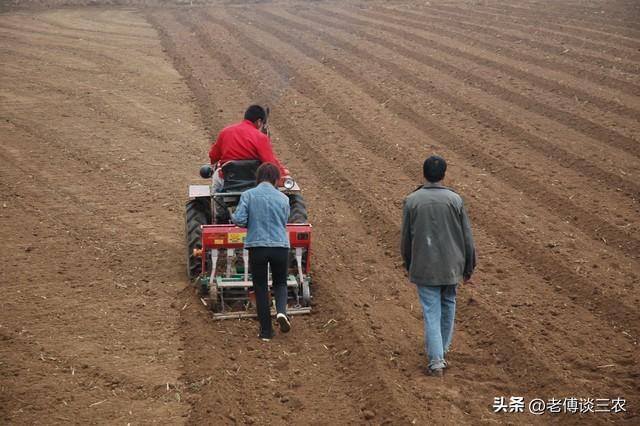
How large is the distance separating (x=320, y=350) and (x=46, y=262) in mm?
3571

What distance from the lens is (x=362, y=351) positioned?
762 centimetres

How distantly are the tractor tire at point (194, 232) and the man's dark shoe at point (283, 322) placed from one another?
1.63 m

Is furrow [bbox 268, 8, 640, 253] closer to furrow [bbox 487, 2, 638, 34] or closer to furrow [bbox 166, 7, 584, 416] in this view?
furrow [bbox 166, 7, 584, 416]

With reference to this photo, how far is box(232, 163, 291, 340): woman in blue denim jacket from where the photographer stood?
25.3 feet

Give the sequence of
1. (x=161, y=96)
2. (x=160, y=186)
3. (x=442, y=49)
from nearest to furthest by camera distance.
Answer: (x=160, y=186), (x=161, y=96), (x=442, y=49)

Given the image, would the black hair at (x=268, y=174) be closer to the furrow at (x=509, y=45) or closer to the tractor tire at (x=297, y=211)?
the tractor tire at (x=297, y=211)

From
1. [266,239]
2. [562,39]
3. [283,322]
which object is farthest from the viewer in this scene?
[562,39]

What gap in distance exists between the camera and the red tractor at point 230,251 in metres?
8.49

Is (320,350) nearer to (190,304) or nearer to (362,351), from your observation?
(362,351)

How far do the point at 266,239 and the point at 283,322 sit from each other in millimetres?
754

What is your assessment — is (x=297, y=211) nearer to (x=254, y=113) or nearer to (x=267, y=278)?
(x=254, y=113)

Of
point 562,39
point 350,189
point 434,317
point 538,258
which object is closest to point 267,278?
point 434,317

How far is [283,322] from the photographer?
7.79m

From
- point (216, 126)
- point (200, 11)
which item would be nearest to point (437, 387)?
point (216, 126)
